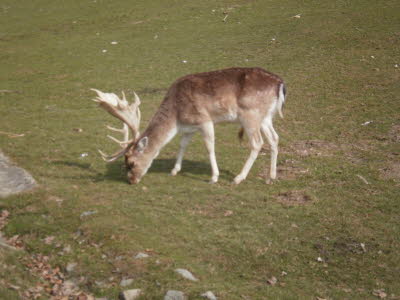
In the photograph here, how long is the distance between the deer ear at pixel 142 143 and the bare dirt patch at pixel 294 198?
8.50ft

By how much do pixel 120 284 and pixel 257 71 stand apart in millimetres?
4993

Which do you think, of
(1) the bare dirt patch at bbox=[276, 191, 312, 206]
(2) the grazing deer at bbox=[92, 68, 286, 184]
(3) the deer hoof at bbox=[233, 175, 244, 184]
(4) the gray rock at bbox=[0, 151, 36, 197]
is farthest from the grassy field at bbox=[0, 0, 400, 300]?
(2) the grazing deer at bbox=[92, 68, 286, 184]

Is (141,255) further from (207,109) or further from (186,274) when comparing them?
(207,109)

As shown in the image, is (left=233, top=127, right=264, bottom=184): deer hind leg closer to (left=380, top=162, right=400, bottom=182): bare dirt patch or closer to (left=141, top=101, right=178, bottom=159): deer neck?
(left=141, top=101, right=178, bottom=159): deer neck

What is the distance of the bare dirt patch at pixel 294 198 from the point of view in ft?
29.8

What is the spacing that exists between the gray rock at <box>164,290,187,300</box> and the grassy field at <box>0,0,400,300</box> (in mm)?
138

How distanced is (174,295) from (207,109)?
4.26m

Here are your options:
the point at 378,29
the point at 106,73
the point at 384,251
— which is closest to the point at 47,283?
the point at 384,251

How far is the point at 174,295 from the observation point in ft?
20.4

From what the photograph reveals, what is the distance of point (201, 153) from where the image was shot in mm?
11703

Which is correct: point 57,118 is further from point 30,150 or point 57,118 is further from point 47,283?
point 47,283

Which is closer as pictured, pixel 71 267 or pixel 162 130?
pixel 71 267

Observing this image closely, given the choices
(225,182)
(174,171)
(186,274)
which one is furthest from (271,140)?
(186,274)

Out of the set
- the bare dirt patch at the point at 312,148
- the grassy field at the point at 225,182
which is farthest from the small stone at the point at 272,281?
the bare dirt patch at the point at 312,148
